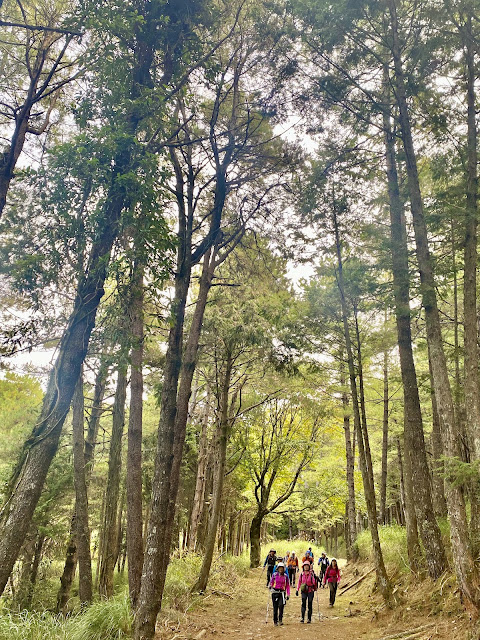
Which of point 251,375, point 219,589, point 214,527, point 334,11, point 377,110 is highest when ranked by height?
point 334,11

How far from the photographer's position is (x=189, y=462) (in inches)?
726

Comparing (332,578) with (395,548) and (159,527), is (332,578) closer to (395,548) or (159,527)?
(395,548)

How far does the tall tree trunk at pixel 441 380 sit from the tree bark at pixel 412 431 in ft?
1.41

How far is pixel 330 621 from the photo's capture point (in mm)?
9094

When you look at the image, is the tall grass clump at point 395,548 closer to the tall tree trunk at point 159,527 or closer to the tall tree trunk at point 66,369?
the tall tree trunk at point 159,527

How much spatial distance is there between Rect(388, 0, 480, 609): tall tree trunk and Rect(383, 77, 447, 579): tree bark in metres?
0.43

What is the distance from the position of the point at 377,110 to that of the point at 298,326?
19.0 feet

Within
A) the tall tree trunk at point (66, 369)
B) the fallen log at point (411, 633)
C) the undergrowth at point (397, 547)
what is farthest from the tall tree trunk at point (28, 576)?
the fallen log at point (411, 633)

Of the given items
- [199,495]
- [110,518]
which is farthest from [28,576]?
[110,518]

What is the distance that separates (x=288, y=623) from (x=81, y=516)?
17.9 feet

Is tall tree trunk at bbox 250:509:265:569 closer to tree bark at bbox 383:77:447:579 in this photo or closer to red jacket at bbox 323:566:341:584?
red jacket at bbox 323:566:341:584

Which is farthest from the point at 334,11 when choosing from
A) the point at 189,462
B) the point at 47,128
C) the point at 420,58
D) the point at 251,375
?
the point at 189,462

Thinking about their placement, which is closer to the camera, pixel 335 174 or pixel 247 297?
pixel 335 174

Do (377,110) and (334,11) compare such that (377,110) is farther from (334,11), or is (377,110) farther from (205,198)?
(205,198)
